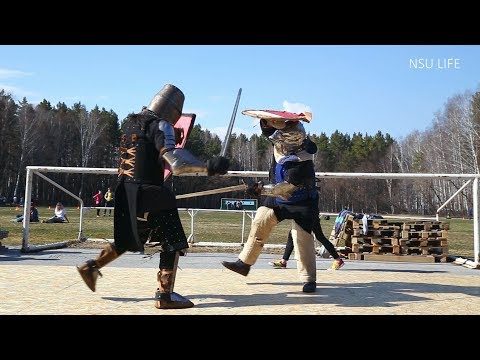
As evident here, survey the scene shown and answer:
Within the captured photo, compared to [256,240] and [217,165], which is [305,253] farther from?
[217,165]

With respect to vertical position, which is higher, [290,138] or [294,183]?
[290,138]

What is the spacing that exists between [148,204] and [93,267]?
0.77 meters

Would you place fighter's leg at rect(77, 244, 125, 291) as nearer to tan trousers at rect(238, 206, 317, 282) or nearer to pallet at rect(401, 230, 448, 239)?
tan trousers at rect(238, 206, 317, 282)

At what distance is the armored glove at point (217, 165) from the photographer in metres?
4.02

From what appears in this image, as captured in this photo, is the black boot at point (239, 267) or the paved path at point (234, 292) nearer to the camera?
the paved path at point (234, 292)

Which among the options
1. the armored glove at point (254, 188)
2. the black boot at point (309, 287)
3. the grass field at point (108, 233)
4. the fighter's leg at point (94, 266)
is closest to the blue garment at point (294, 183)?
the armored glove at point (254, 188)

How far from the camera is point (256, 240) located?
529 cm

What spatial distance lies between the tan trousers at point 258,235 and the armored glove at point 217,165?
142cm

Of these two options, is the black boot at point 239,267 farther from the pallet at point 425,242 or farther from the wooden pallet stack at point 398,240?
the pallet at point 425,242

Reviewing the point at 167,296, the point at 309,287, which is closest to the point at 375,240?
the point at 309,287

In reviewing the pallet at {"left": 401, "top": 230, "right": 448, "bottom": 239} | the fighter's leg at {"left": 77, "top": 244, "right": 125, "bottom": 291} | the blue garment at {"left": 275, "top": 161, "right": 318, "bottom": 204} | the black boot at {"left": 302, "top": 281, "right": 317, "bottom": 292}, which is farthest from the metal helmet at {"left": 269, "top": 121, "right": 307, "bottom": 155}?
the pallet at {"left": 401, "top": 230, "right": 448, "bottom": 239}

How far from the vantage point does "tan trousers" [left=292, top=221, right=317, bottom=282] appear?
5418mm
